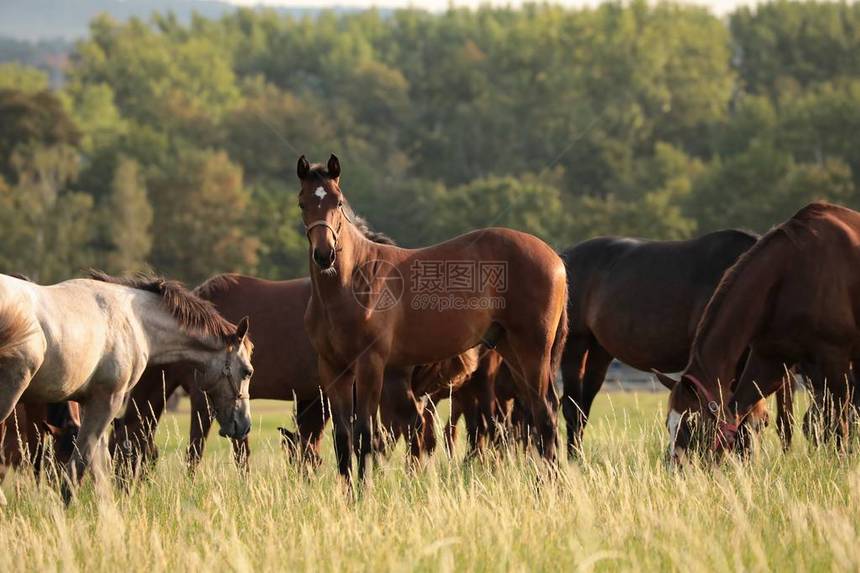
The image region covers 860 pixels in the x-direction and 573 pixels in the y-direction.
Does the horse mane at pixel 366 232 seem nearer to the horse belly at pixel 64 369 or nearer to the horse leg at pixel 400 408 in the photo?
the horse leg at pixel 400 408

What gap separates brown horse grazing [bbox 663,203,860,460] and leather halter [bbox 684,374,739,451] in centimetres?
7

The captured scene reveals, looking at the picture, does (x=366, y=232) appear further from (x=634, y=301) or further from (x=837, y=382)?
(x=837, y=382)

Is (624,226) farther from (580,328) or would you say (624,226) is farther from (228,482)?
(228,482)

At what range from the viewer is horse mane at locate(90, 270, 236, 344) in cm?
896

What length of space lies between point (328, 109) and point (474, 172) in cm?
1284

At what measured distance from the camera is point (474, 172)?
83.4 m

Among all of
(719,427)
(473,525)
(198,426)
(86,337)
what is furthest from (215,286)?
(473,525)

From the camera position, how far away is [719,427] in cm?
877

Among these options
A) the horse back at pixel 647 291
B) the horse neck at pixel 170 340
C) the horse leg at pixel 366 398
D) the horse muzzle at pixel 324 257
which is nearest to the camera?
the horse muzzle at pixel 324 257

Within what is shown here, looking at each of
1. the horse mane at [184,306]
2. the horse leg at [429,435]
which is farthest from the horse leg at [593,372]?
the horse mane at [184,306]

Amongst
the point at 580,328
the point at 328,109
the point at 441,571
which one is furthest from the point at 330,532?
the point at 328,109

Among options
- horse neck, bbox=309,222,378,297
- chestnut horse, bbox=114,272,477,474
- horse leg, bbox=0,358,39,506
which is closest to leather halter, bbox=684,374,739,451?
chestnut horse, bbox=114,272,477,474

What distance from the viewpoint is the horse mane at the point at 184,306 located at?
8.96 m

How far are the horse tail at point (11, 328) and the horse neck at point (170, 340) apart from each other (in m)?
1.12
